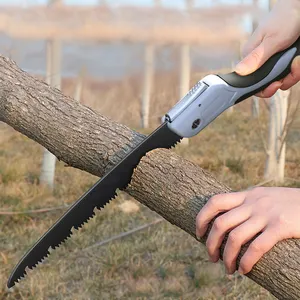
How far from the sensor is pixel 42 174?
409cm

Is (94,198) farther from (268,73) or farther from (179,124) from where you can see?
(268,73)

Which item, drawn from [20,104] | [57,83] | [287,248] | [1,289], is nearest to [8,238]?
[1,289]

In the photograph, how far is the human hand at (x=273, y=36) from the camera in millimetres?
1083

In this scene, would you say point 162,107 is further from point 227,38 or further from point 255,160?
point 227,38

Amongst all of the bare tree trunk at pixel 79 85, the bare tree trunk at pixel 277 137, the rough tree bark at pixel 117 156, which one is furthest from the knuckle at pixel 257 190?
the bare tree trunk at pixel 277 137

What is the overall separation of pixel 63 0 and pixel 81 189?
1404 millimetres

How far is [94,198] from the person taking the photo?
3.69 feet

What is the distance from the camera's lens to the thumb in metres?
1.07

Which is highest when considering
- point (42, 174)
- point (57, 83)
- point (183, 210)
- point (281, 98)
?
point (183, 210)

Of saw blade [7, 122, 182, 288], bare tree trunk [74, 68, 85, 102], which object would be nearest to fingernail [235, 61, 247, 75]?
saw blade [7, 122, 182, 288]

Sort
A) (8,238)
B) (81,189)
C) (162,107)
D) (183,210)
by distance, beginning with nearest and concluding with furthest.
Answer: (183,210), (8,238), (81,189), (162,107)

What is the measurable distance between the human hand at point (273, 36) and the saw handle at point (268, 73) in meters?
0.01

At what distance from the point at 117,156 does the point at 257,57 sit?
1.31 ft

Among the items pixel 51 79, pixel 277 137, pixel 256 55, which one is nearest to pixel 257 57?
pixel 256 55
